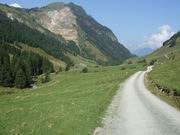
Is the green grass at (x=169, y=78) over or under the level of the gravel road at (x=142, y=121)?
over

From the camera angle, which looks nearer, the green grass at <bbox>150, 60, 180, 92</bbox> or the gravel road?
the gravel road

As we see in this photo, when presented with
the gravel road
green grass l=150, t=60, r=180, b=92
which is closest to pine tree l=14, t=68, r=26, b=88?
green grass l=150, t=60, r=180, b=92

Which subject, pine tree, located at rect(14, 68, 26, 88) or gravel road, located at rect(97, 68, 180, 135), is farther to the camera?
pine tree, located at rect(14, 68, 26, 88)

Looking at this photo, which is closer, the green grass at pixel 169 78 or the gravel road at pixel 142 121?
the gravel road at pixel 142 121

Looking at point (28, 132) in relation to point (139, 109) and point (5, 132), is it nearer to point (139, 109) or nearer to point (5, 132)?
point (5, 132)

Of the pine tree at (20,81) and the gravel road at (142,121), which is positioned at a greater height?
the pine tree at (20,81)

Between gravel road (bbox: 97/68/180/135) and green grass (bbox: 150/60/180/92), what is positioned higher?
green grass (bbox: 150/60/180/92)

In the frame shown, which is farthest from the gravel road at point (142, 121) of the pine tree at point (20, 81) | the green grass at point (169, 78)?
the pine tree at point (20, 81)

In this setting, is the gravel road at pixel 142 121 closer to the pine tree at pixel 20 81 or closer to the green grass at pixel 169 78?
the green grass at pixel 169 78

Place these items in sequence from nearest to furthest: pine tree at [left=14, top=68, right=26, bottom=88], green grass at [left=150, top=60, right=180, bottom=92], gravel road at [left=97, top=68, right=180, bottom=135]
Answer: gravel road at [left=97, top=68, right=180, bottom=135] → green grass at [left=150, top=60, right=180, bottom=92] → pine tree at [left=14, top=68, right=26, bottom=88]

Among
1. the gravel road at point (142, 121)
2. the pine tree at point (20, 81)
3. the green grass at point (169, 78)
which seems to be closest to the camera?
the gravel road at point (142, 121)

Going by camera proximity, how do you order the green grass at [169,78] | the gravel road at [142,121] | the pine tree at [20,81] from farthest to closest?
the pine tree at [20,81] < the green grass at [169,78] < the gravel road at [142,121]

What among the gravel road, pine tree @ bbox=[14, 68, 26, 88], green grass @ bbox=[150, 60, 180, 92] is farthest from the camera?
pine tree @ bbox=[14, 68, 26, 88]

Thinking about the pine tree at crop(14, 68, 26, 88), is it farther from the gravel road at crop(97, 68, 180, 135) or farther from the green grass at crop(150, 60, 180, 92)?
the gravel road at crop(97, 68, 180, 135)
